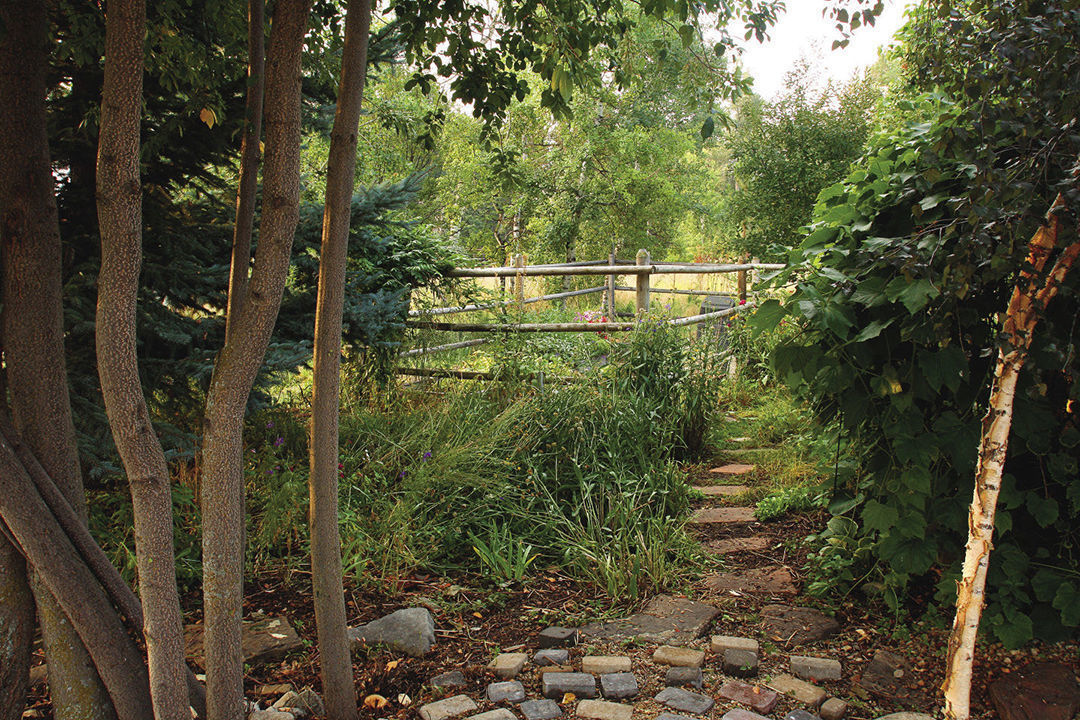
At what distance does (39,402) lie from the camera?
1706 mm

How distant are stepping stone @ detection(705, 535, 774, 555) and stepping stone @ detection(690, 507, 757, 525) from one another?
18cm

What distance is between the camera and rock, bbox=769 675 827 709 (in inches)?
83.6

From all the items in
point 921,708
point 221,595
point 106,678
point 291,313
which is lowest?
point 921,708

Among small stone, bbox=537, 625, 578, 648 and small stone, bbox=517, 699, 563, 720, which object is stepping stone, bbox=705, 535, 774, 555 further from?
small stone, bbox=517, 699, 563, 720

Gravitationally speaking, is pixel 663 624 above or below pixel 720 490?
below

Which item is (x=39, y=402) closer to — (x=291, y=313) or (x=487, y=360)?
(x=291, y=313)

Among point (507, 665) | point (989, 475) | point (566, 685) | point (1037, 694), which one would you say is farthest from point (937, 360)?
point (507, 665)

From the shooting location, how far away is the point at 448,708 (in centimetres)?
206

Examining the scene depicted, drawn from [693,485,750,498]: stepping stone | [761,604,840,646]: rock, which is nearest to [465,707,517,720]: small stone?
[761,604,840,646]: rock

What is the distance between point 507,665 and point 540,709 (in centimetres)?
25

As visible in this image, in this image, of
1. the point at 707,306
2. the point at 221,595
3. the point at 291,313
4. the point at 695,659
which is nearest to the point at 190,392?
the point at 291,313

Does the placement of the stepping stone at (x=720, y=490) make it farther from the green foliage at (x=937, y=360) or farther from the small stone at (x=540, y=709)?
the small stone at (x=540, y=709)

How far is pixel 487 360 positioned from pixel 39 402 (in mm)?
3846

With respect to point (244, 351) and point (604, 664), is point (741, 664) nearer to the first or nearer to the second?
point (604, 664)
